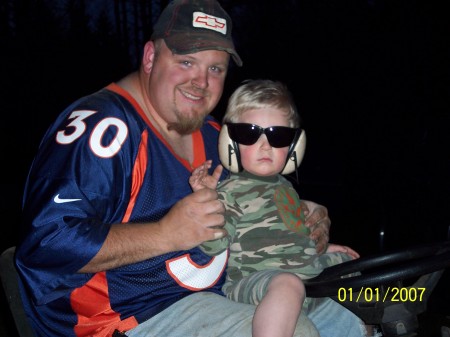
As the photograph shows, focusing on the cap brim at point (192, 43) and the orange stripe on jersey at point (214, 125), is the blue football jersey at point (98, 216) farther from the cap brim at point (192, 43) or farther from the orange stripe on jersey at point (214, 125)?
the orange stripe on jersey at point (214, 125)

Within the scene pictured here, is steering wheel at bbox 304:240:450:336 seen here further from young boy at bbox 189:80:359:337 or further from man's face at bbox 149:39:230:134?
man's face at bbox 149:39:230:134

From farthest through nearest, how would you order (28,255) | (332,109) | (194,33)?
(332,109), (194,33), (28,255)

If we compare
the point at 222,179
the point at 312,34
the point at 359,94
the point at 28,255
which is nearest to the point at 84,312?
the point at 28,255

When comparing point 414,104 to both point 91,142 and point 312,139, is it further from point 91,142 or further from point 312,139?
point 91,142

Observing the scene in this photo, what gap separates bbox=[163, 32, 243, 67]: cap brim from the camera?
239 centimetres

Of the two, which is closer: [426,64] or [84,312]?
[84,312]

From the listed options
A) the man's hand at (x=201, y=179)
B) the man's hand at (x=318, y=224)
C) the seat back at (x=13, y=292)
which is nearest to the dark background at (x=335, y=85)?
the man's hand at (x=318, y=224)

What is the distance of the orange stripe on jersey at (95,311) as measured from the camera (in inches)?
78.0

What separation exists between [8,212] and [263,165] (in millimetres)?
8887

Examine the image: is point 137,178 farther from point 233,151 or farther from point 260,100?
point 260,100

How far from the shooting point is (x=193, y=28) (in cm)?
246

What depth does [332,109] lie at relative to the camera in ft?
41.9
